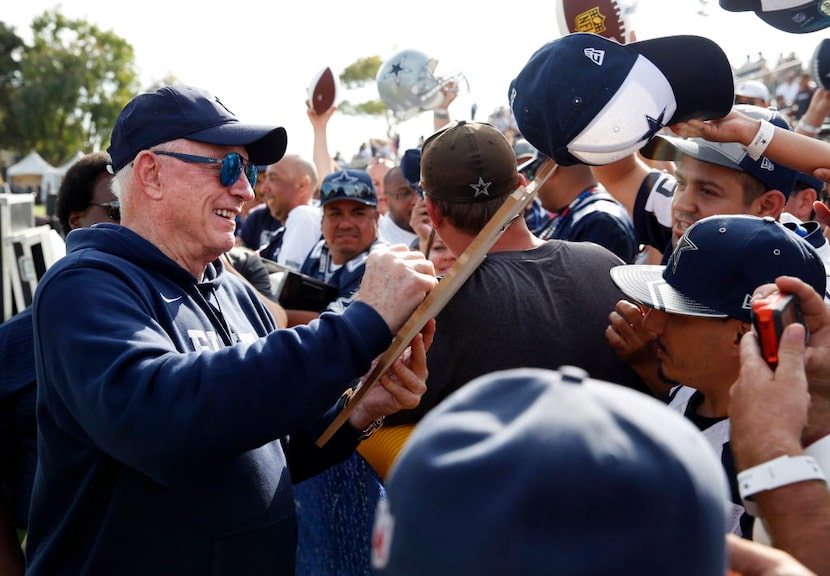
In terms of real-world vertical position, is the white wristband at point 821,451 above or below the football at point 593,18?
below

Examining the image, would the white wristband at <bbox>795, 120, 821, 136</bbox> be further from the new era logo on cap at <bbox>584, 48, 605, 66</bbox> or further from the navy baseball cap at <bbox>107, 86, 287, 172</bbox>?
the navy baseball cap at <bbox>107, 86, 287, 172</bbox>

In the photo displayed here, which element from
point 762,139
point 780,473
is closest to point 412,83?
point 762,139

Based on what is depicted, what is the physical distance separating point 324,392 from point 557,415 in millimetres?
870

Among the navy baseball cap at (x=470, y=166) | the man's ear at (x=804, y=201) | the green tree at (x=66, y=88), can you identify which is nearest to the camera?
the navy baseball cap at (x=470, y=166)

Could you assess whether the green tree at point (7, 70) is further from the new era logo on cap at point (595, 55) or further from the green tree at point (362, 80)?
the new era logo on cap at point (595, 55)

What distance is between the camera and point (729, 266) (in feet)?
6.36

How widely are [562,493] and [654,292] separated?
145 cm

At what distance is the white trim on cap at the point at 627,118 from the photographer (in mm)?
1804

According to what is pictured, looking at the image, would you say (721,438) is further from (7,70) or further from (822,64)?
(7,70)

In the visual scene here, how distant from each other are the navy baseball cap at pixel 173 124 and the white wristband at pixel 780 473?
4.86ft

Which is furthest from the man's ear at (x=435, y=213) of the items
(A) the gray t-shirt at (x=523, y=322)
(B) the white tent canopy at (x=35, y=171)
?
(B) the white tent canopy at (x=35, y=171)

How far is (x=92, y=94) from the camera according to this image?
5753 cm

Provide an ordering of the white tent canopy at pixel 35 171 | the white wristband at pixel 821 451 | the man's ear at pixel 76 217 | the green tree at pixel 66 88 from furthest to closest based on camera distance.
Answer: the green tree at pixel 66 88 → the white tent canopy at pixel 35 171 → the man's ear at pixel 76 217 → the white wristband at pixel 821 451

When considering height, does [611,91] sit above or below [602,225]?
above
